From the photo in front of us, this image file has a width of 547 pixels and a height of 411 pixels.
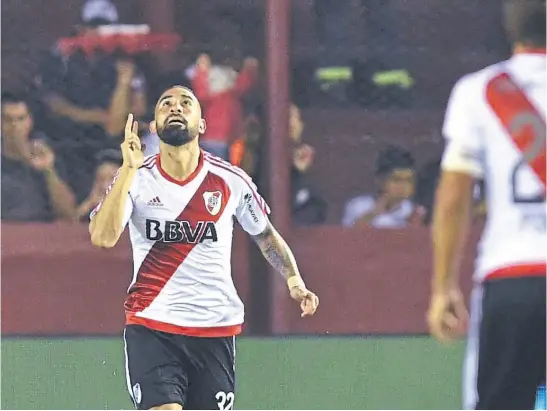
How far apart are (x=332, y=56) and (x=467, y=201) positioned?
18.8 feet

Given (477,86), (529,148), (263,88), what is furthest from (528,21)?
(263,88)

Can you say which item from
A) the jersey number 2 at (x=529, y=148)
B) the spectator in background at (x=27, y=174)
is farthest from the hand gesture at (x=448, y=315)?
the spectator in background at (x=27, y=174)

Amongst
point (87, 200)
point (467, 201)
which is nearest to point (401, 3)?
point (87, 200)

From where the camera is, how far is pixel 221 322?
5.04 metres

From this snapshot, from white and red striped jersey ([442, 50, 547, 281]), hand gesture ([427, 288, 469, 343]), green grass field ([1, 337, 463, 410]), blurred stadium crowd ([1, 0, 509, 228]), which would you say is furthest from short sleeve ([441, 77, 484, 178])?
blurred stadium crowd ([1, 0, 509, 228])

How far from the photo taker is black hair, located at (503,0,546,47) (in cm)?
361

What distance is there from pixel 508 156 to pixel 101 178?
5.83 metres

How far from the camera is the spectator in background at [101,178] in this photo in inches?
357

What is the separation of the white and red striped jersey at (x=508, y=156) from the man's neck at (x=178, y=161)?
175 cm

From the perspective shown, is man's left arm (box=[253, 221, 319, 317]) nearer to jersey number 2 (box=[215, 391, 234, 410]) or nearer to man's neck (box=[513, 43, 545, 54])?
jersey number 2 (box=[215, 391, 234, 410])

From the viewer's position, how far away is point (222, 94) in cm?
894

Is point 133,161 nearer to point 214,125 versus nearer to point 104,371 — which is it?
point 104,371

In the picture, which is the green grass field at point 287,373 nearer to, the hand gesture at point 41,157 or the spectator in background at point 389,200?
the spectator in background at point 389,200

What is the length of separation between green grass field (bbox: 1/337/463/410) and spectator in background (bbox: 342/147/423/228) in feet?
2.67
